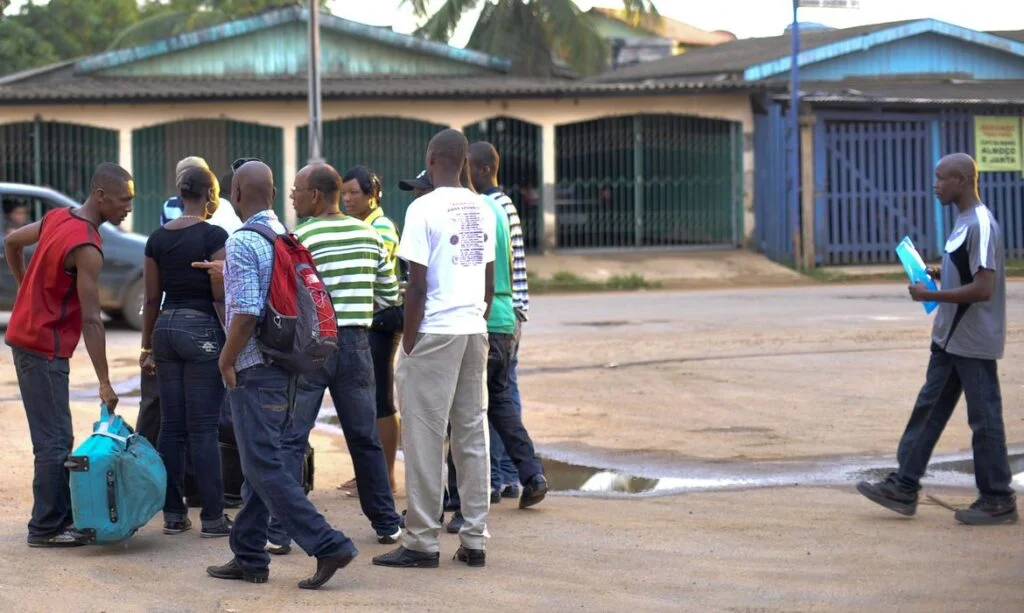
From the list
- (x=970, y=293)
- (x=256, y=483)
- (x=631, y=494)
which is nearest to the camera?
(x=256, y=483)

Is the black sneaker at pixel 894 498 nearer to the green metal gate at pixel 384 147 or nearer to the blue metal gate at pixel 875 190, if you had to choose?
the blue metal gate at pixel 875 190

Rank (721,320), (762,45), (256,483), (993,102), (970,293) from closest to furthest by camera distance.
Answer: (256,483) → (970,293) → (721,320) → (993,102) → (762,45)

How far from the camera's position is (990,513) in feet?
21.8

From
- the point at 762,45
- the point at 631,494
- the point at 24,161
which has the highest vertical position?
the point at 762,45

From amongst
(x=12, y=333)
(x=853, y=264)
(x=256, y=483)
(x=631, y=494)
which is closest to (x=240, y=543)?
(x=256, y=483)

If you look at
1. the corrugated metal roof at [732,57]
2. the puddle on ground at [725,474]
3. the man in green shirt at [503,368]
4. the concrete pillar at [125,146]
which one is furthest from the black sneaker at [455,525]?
the corrugated metal roof at [732,57]

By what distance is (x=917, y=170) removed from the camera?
24297 millimetres

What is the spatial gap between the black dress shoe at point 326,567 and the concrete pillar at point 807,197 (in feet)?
61.4

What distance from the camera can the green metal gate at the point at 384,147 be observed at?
2541 centimetres

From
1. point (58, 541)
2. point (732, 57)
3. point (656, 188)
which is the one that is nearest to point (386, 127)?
point (656, 188)

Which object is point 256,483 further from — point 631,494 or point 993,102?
point 993,102

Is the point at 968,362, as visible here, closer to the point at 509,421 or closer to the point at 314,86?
the point at 509,421

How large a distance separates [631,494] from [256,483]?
9.06 ft

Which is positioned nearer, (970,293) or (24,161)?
(970,293)
